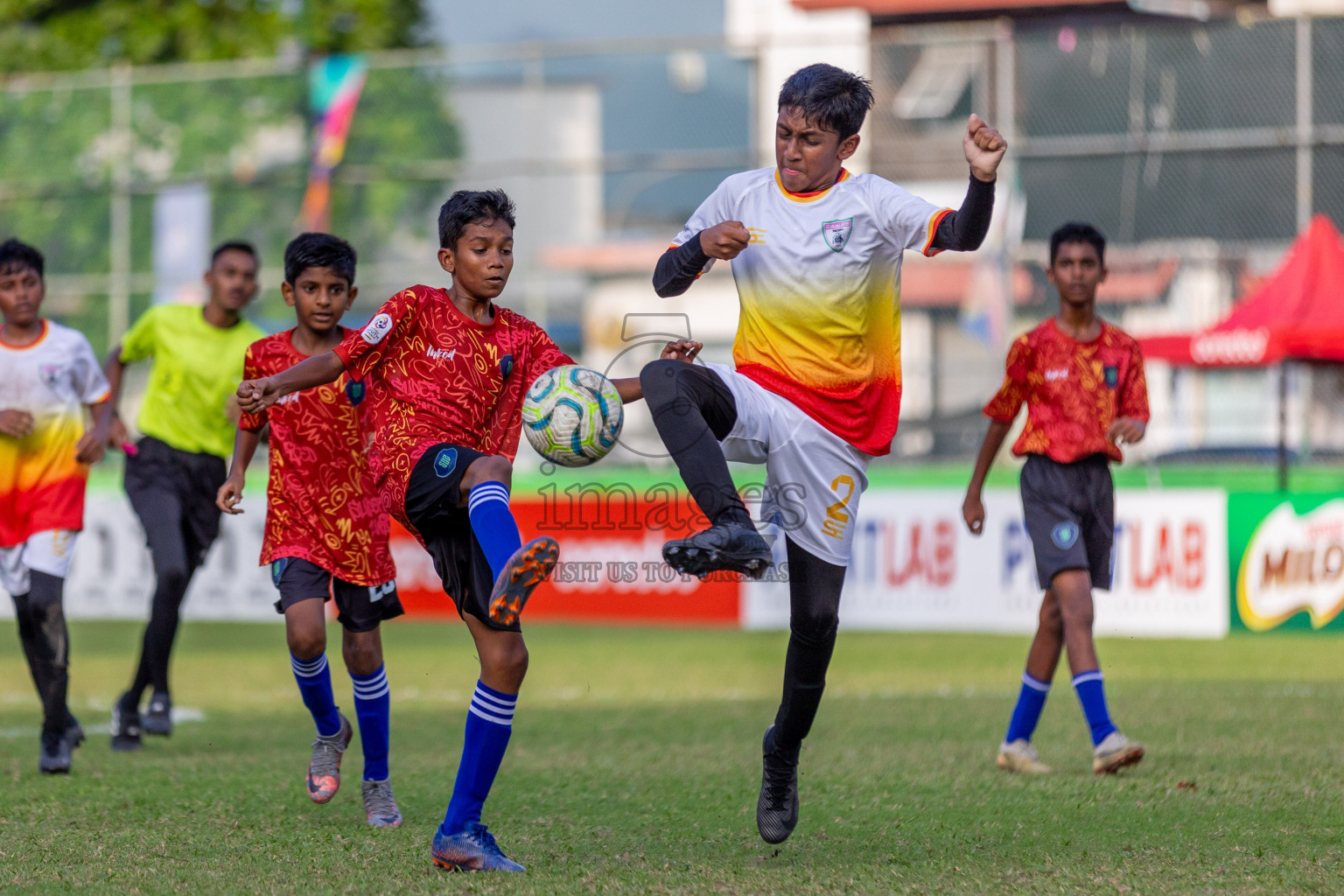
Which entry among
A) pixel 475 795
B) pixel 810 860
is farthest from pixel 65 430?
pixel 810 860

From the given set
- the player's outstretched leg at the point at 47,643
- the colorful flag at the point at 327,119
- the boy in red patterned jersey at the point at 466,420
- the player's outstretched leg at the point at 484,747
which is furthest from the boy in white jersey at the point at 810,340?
the colorful flag at the point at 327,119

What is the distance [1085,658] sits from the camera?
6.91 metres

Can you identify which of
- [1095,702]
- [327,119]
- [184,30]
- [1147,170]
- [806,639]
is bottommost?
[1095,702]

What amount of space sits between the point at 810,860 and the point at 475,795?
1.05 meters

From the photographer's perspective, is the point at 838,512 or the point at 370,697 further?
the point at 370,697

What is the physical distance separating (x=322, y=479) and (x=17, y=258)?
6.81ft

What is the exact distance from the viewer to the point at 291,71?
17953 millimetres

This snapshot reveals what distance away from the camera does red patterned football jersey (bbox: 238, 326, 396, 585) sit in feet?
19.7

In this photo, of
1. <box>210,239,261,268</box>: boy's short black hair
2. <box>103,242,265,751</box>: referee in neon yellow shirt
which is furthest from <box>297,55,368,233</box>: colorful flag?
<box>210,239,261,268</box>: boy's short black hair

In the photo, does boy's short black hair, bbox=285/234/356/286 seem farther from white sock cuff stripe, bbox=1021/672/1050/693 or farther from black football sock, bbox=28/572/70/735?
white sock cuff stripe, bbox=1021/672/1050/693

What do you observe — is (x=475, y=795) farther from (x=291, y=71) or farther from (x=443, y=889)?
(x=291, y=71)

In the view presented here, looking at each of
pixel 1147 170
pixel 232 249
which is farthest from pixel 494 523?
pixel 1147 170

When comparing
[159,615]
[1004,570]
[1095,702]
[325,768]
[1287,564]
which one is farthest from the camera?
[1004,570]

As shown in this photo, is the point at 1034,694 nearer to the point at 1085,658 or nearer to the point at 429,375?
the point at 1085,658
